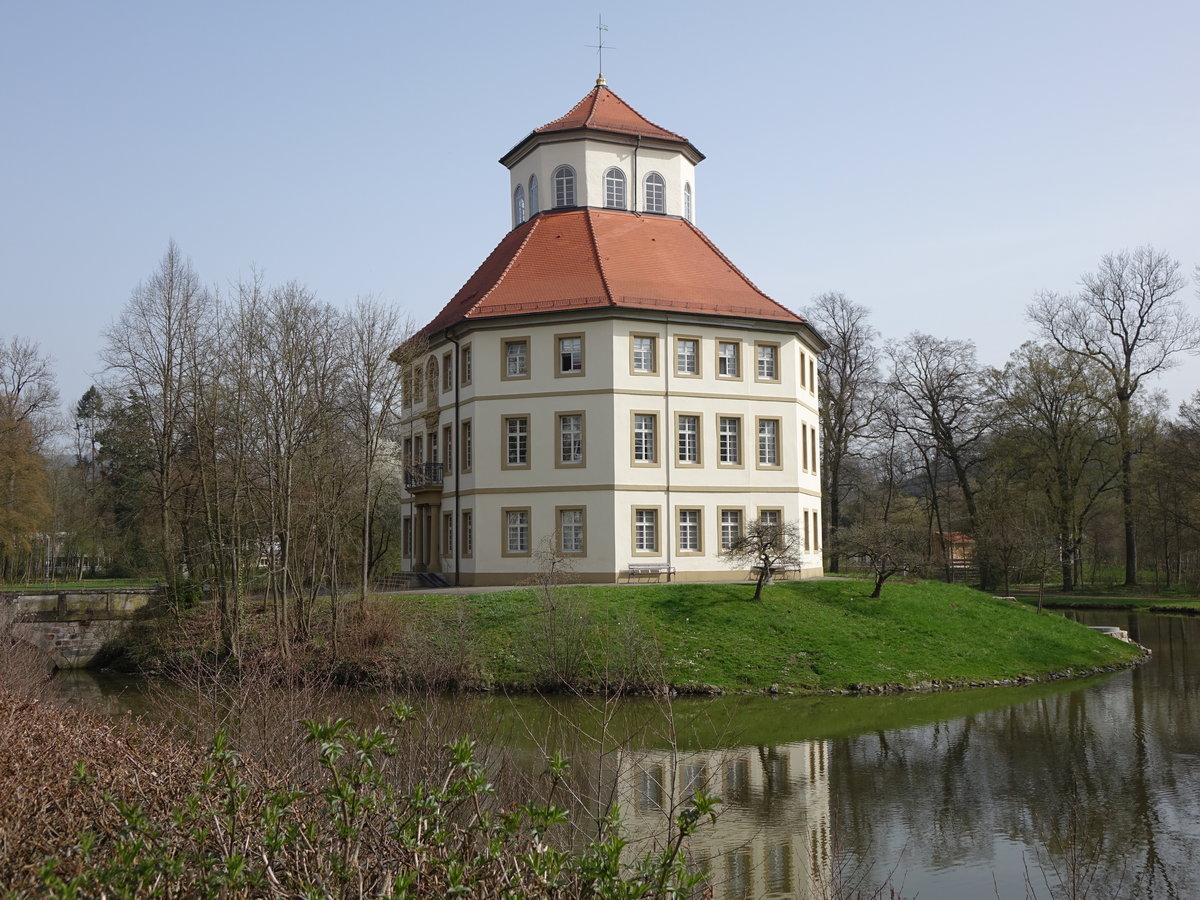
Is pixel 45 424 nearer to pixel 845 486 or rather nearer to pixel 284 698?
pixel 845 486

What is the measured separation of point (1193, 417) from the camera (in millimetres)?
46781

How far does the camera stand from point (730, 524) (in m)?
35.4

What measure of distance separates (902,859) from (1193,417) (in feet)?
136

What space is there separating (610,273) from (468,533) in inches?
367

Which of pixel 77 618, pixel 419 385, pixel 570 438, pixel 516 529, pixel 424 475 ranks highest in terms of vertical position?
pixel 419 385

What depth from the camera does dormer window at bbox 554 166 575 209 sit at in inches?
1542

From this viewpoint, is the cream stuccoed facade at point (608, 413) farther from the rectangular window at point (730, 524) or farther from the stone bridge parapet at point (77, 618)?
the stone bridge parapet at point (77, 618)

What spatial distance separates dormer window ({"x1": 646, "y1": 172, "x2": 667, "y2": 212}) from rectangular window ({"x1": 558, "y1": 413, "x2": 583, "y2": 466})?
30.8ft

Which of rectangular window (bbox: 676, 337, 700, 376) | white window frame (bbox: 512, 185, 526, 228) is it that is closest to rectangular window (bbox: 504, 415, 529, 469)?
rectangular window (bbox: 676, 337, 700, 376)

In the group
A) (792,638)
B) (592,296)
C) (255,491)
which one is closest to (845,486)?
(592,296)

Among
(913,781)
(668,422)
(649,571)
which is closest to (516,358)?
(668,422)

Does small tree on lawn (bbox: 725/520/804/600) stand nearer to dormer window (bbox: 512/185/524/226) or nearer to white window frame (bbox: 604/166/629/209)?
white window frame (bbox: 604/166/629/209)

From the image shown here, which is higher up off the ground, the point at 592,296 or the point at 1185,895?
the point at 592,296

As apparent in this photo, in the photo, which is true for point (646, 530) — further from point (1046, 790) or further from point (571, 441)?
point (1046, 790)
